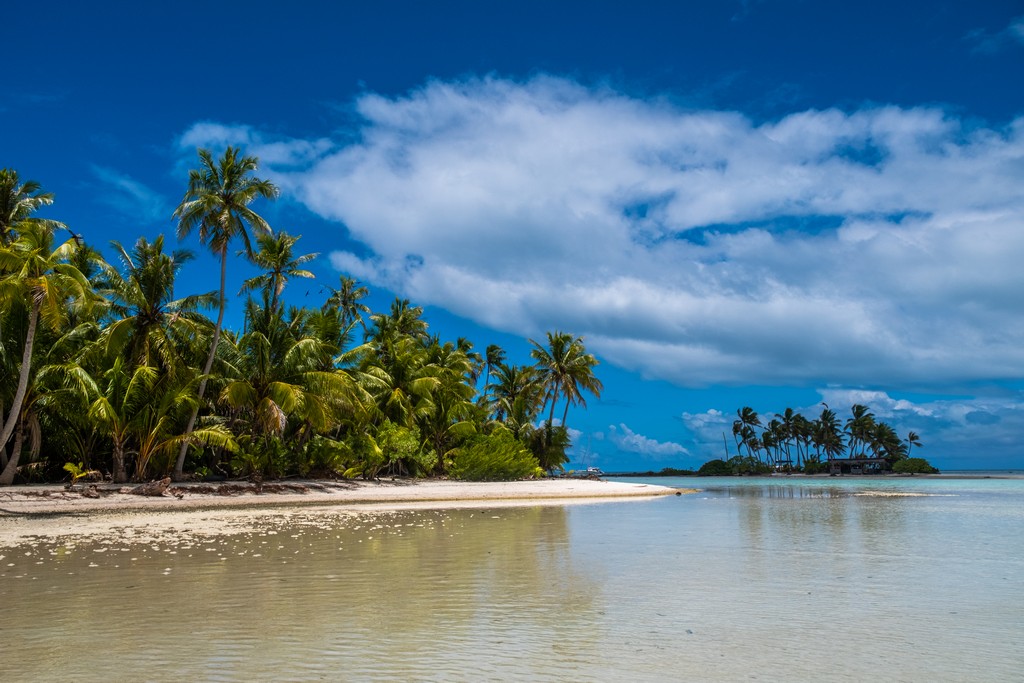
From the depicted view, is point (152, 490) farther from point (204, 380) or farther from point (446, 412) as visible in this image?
point (446, 412)

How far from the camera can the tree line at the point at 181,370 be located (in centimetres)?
2398

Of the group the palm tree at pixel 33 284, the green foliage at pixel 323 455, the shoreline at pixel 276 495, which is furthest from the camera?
the green foliage at pixel 323 455

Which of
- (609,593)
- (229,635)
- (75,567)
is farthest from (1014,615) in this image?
(75,567)

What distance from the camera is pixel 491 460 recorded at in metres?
39.4

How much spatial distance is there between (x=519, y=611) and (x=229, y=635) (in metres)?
3.01

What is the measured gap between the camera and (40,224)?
965 inches

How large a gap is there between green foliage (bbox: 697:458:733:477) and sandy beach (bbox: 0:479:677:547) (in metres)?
82.0

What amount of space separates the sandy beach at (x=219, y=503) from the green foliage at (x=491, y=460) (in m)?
3.84

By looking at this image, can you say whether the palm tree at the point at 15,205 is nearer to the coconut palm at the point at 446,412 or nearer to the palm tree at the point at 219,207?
the palm tree at the point at 219,207

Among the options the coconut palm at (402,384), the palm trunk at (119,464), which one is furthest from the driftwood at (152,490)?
the coconut palm at (402,384)

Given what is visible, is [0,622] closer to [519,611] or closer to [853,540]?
[519,611]

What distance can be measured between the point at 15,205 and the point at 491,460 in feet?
82.4

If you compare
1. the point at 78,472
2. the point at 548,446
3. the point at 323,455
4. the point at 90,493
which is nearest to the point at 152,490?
the point at 90,493

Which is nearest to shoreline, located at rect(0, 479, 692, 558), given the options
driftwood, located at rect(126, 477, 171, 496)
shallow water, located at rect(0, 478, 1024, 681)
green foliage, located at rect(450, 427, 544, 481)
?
driftwood, located at rect(126, 477, 171, 496)
